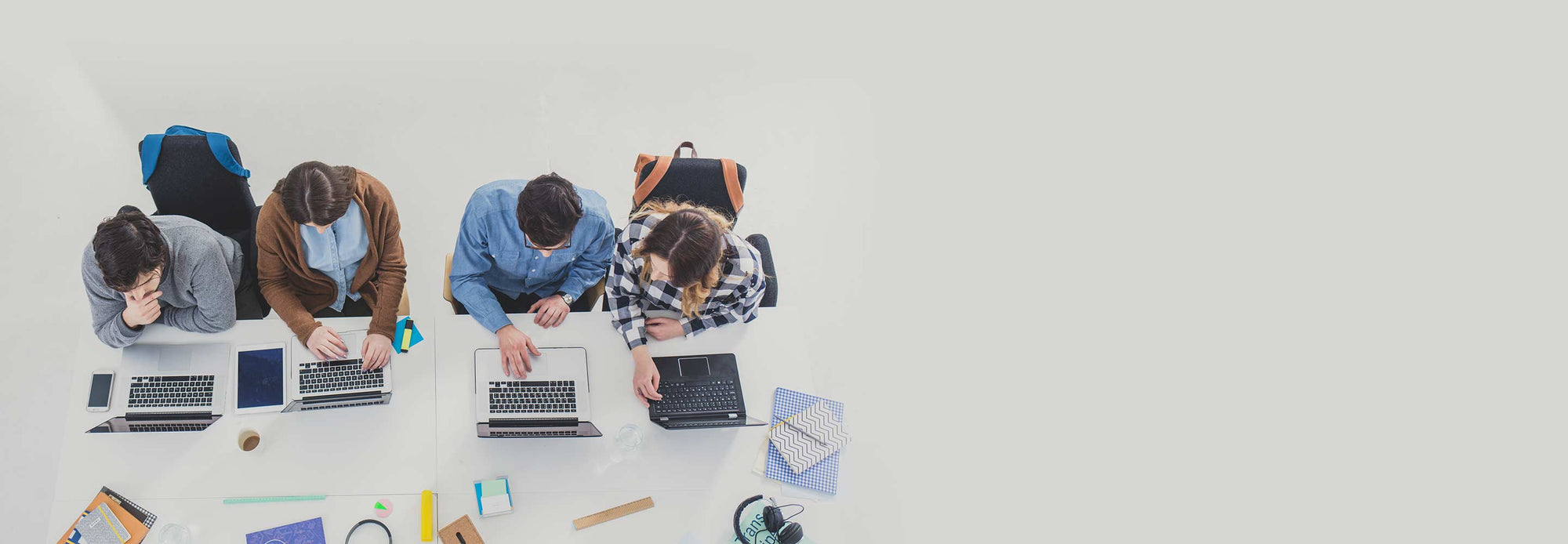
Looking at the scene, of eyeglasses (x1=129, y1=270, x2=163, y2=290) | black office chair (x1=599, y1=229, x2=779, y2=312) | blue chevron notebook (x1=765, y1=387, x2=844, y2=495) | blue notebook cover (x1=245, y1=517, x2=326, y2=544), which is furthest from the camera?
black office chair (x1=599, y1=229, x2=779, y2=312)

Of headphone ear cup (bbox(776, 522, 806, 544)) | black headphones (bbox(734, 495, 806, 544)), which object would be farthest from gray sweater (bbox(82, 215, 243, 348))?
headphone ear cup (bbox(776, 522, 806, 544))

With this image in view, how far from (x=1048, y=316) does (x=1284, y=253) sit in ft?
3.37

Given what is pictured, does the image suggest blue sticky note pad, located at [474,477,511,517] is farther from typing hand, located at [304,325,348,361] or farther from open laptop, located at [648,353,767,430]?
typing hand, located at [304,325,348,361]

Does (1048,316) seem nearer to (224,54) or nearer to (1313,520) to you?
(1313,520)

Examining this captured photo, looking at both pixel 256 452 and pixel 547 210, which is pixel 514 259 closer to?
pixel 547 210

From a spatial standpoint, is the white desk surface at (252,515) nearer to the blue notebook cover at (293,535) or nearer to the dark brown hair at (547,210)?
the blue notebook cover at (293,535)

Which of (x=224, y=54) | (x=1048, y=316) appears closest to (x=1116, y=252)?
(x=1048, y=316)

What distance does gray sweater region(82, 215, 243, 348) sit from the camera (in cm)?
161

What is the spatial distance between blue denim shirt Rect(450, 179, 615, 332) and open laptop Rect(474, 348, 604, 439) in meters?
0.14

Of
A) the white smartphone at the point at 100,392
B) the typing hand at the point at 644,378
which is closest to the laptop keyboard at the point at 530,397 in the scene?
the typing hand at the point at 644,378

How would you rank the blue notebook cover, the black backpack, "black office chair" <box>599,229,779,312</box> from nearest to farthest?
the blue notebook cover, the black backpack, "black office chair" <box>599,229,779,312</box>

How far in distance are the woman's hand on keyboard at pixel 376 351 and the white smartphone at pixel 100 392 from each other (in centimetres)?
58

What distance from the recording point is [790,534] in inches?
68.7

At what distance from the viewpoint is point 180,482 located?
1.65 m
